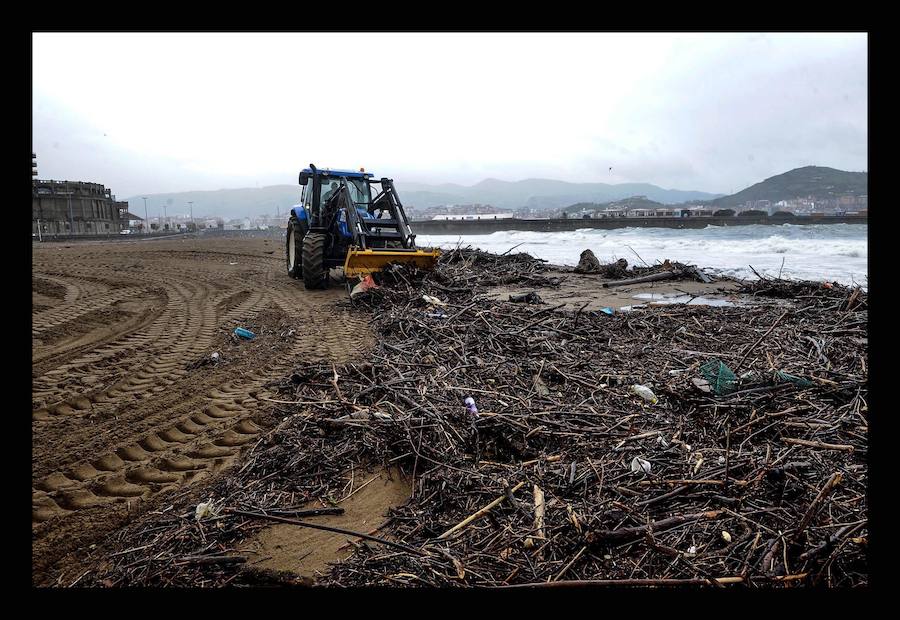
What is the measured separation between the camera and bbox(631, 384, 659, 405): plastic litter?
372 centimetres

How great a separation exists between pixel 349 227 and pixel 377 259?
3.51 ft

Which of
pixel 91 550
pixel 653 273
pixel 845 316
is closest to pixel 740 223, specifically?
pixel 653 273

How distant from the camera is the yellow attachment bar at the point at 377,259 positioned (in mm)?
8852

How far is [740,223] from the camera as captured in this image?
153 ft

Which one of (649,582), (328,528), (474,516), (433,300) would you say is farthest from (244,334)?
(649,582)

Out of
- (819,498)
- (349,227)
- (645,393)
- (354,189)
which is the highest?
(354,189)

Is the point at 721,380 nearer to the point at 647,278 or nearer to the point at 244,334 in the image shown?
the point at 244,334

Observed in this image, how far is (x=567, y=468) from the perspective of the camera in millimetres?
2789

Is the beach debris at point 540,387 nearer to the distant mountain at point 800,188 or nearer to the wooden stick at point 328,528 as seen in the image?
the wooden stick at point 328,528

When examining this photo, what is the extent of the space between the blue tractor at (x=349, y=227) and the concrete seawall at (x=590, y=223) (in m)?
34.0

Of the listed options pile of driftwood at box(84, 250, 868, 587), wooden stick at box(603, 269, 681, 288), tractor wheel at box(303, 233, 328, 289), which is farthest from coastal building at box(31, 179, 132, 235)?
pile of driftwood at box(84, 250, 868, 587)

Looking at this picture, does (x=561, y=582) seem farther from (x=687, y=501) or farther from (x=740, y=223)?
(x=740, y=223)

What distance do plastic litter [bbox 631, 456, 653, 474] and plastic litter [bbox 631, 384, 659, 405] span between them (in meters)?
1.03

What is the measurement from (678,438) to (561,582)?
5.21ft
